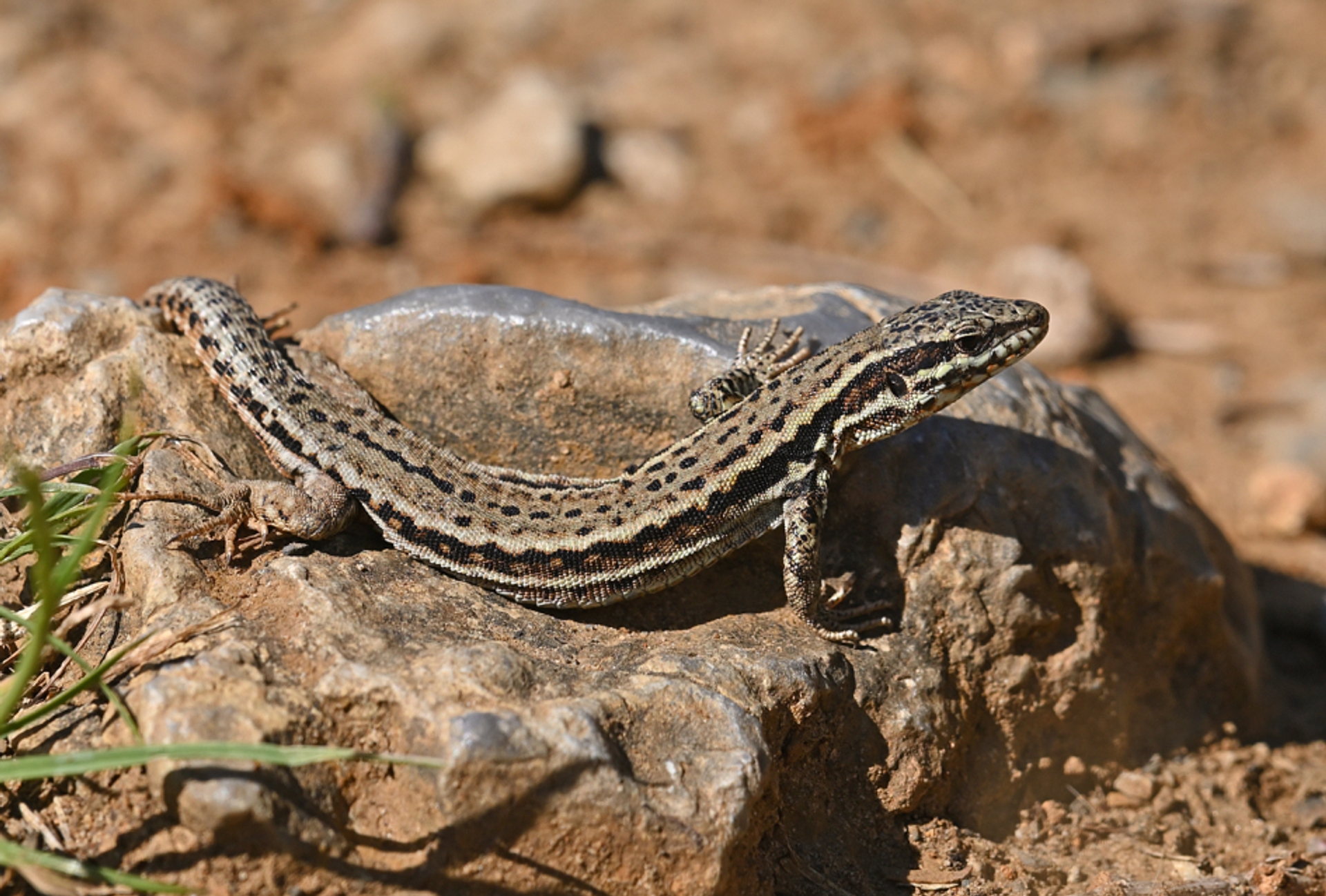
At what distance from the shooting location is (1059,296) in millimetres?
12680

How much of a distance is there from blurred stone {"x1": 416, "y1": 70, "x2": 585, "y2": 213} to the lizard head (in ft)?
29.7

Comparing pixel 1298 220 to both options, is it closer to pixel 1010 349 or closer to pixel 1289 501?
pixel 1289 501

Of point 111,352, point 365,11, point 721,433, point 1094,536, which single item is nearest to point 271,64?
point 365,11

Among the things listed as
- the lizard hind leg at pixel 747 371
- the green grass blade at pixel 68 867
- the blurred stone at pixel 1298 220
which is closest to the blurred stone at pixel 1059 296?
the blurred stone at pixel 1298 220

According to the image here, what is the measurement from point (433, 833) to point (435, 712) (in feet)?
1.61

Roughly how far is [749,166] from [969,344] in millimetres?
9999

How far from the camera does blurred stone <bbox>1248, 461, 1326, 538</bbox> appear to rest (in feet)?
35.2

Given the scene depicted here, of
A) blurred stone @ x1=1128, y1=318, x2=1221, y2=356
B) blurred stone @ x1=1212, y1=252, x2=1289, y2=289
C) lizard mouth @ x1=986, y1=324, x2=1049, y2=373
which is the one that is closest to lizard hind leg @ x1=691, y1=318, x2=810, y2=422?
lizard mouth @ x1=986, y1=324, x2=1049, y2=373

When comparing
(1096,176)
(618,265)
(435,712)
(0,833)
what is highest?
(1096,176)

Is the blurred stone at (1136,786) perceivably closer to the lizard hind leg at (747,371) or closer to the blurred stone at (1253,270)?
the lizard hind leg at (747,371)

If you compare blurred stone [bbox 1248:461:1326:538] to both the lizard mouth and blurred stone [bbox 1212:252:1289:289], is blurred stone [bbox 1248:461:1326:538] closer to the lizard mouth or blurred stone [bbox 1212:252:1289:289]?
blurred stone [bbox 1212:252:1289:289]

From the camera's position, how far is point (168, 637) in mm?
4832

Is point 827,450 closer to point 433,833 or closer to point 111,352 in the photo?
point 433,833

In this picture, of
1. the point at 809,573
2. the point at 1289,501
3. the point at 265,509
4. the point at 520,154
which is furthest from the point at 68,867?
the point at 520,154
